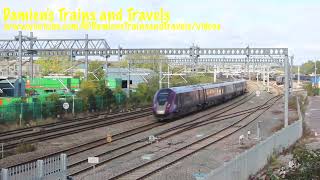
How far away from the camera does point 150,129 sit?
121 ft

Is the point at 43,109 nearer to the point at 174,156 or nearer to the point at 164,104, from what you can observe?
the point at 164,104

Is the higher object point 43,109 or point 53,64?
point 53,64

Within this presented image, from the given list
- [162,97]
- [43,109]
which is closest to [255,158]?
[162,97]

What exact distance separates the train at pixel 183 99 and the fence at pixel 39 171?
25.4 meters

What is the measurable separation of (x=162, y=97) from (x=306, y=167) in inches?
1124

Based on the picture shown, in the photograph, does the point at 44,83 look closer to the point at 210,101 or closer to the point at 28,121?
the point at 210,101

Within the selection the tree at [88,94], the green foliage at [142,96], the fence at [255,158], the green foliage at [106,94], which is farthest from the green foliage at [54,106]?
the fence at [255,158]

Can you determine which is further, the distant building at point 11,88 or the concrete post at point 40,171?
the distant building at point 11,88

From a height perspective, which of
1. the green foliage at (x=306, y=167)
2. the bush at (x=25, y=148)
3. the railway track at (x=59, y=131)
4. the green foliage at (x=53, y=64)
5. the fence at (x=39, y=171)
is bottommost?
the railway track at (x=59, y=131)

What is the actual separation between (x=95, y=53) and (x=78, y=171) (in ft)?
151

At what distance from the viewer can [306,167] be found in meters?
12.4

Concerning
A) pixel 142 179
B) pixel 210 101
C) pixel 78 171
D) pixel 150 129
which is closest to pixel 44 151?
pixel 78 171

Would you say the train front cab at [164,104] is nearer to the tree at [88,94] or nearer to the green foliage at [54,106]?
the green foliage at [54,106]

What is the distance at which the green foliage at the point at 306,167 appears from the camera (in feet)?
39.0
